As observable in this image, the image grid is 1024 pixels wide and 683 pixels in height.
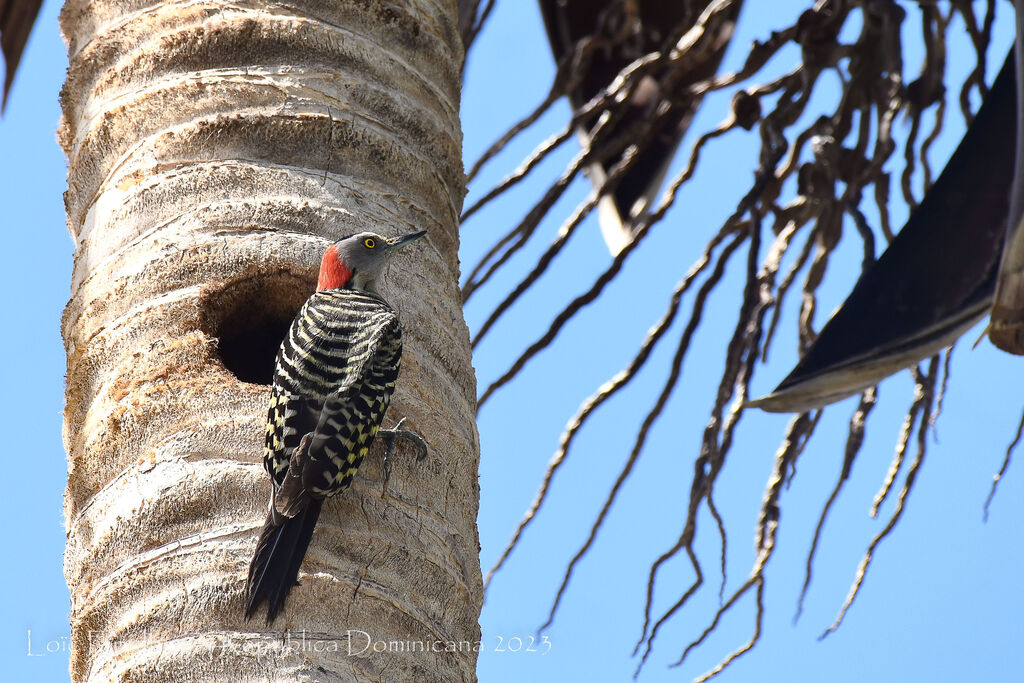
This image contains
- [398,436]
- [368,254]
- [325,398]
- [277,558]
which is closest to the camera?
[277,558]

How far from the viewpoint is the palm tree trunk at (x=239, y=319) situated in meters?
2.07

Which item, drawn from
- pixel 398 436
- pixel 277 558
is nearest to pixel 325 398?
pixel 398 436

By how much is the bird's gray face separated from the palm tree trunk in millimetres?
31

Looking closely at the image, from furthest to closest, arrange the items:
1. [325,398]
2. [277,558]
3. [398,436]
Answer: [325,398]
[398,436]
[277,558]

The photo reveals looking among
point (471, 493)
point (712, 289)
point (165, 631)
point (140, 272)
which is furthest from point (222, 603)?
point (712, 289)

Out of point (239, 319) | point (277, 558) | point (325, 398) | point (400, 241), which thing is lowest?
point (277, 558)

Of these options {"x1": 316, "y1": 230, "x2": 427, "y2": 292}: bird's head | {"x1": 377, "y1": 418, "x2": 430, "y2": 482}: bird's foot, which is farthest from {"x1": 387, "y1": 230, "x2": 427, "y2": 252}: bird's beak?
{"x1": 377, "y1": 418, "x2": 430, "y2": 482}: bird's foot

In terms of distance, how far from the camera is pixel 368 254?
263 cm

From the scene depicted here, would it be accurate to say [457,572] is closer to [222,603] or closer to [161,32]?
[222,603]

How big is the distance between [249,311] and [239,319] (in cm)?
3

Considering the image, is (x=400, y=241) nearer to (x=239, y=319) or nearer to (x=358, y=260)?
(x=358, y=260)

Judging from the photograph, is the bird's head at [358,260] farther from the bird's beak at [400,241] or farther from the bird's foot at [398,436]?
the bird's foot at [398,436]

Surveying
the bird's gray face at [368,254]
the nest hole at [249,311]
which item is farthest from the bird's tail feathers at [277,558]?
the bird's gray face at [368,254]

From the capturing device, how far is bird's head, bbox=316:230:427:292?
8.52 ft
